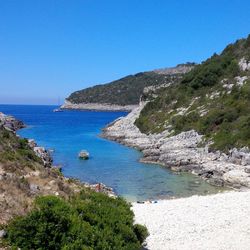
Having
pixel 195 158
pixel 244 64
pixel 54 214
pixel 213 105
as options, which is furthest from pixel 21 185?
pixel 244 64

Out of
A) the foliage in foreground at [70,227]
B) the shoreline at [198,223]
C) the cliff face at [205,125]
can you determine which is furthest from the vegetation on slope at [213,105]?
the foliage in foreground at [70,227]

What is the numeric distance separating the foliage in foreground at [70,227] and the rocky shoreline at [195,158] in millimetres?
23715

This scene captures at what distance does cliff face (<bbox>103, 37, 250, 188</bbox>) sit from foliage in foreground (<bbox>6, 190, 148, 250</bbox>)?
78.7ft

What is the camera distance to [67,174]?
46875 mm

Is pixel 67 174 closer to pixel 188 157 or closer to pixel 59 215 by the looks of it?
pixel 188 157

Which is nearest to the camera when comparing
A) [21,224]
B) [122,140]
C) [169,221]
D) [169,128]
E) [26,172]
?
[21,224]

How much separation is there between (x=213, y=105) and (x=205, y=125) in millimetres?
8897

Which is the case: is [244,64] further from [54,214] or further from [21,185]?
[54,214]

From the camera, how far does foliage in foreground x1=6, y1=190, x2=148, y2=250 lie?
13.5 meters

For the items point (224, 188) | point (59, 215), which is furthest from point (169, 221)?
point (224, 188)

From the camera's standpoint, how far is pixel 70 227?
14.5m

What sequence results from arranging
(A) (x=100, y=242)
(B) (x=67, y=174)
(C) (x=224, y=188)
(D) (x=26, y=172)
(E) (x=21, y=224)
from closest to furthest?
(E) (x=21, y=224), (A) (x=100, y=242), (D) (x=26, y=172), (C) (x=224, y=188), (B) (x=67, y=174)

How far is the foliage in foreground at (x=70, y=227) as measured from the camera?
13.5 m

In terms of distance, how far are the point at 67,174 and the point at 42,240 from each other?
33.5m
